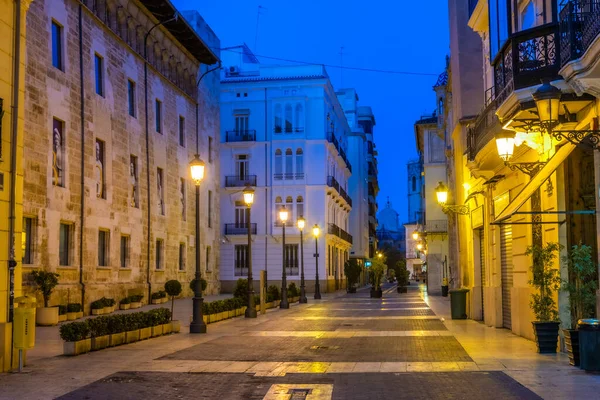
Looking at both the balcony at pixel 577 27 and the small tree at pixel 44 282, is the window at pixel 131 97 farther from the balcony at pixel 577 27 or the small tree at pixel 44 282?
the balcony at pixel 577 27

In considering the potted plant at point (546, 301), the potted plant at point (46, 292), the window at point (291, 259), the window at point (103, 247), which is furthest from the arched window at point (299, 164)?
the potted plant at point (546, 301)

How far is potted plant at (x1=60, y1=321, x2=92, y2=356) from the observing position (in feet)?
44.6

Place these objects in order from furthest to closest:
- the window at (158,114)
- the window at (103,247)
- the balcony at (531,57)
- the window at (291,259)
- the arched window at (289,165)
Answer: the arched window at (289,165) < the window at (291,259) < the window at (158,114) < the window at (103,247) < the balcony at (531,57)

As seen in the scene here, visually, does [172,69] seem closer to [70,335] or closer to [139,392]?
[70,335]

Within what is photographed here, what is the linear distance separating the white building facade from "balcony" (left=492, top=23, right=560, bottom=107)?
43523 mm

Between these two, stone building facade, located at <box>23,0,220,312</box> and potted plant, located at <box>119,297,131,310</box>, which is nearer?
stone building facade, located at <box>23,0,220,312</box>

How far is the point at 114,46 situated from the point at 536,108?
76.5 ft

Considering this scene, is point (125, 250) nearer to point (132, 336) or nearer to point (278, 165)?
point (132, 336)

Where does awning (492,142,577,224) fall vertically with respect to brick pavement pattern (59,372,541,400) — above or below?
above

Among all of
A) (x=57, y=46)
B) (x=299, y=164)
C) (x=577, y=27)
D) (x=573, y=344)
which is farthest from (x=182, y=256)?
(x=577, y=27)

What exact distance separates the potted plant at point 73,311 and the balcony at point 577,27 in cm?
1883

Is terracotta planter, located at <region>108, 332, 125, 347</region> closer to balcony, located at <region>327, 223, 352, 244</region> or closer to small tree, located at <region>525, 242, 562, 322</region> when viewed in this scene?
small tree, located at <region>525, 242, 562, 322</region>

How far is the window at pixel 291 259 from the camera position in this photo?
185ft

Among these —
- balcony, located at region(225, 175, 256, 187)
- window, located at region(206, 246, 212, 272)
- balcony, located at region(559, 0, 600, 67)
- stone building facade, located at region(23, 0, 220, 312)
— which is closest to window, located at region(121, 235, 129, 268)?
stone building facade, located at region(23, 0, 220, 312)
